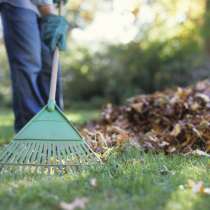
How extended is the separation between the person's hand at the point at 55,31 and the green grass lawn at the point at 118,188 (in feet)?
3.60

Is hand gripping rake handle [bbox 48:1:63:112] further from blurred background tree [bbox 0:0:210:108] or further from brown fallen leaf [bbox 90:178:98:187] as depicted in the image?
blurred background tree [bbox 0:0:210:108]

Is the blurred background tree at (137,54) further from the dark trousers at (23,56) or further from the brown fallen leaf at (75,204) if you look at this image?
the brown fallen leaf at (75,204)

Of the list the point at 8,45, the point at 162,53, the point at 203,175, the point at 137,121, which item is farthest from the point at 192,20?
the point at 203,175

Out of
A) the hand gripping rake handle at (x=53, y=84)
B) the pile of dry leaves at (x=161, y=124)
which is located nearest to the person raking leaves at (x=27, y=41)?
the hand gripping rake handle at (x=53, y=84)

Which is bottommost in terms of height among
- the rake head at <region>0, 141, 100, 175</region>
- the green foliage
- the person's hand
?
the green foliage

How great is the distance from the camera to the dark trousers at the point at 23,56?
373 centimetres

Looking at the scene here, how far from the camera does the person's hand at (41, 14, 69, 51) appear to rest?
382 cm

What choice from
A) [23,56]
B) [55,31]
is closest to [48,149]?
[23,56]

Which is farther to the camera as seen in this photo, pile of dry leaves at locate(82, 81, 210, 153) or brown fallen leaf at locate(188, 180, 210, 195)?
pile of dry leaves at locate(82, 81, 210, 153)

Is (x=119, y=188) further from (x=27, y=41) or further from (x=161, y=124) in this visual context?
(x=161, y=124)

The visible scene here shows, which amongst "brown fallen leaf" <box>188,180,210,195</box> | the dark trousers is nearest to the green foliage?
the dark trousers

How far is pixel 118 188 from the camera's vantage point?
2549 millimetres

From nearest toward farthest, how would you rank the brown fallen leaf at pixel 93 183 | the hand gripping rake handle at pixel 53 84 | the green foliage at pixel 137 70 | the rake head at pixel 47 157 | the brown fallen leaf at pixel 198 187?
the brown fallen leaf at pixel 198 187, the brown fallen leaf at pixel 93 183, the rake head at pixel 47 157, the hand gripping rake handle at pixel 53 84, the green foliage at pixel 137 70

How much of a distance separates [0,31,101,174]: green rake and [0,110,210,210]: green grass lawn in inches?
5.1
